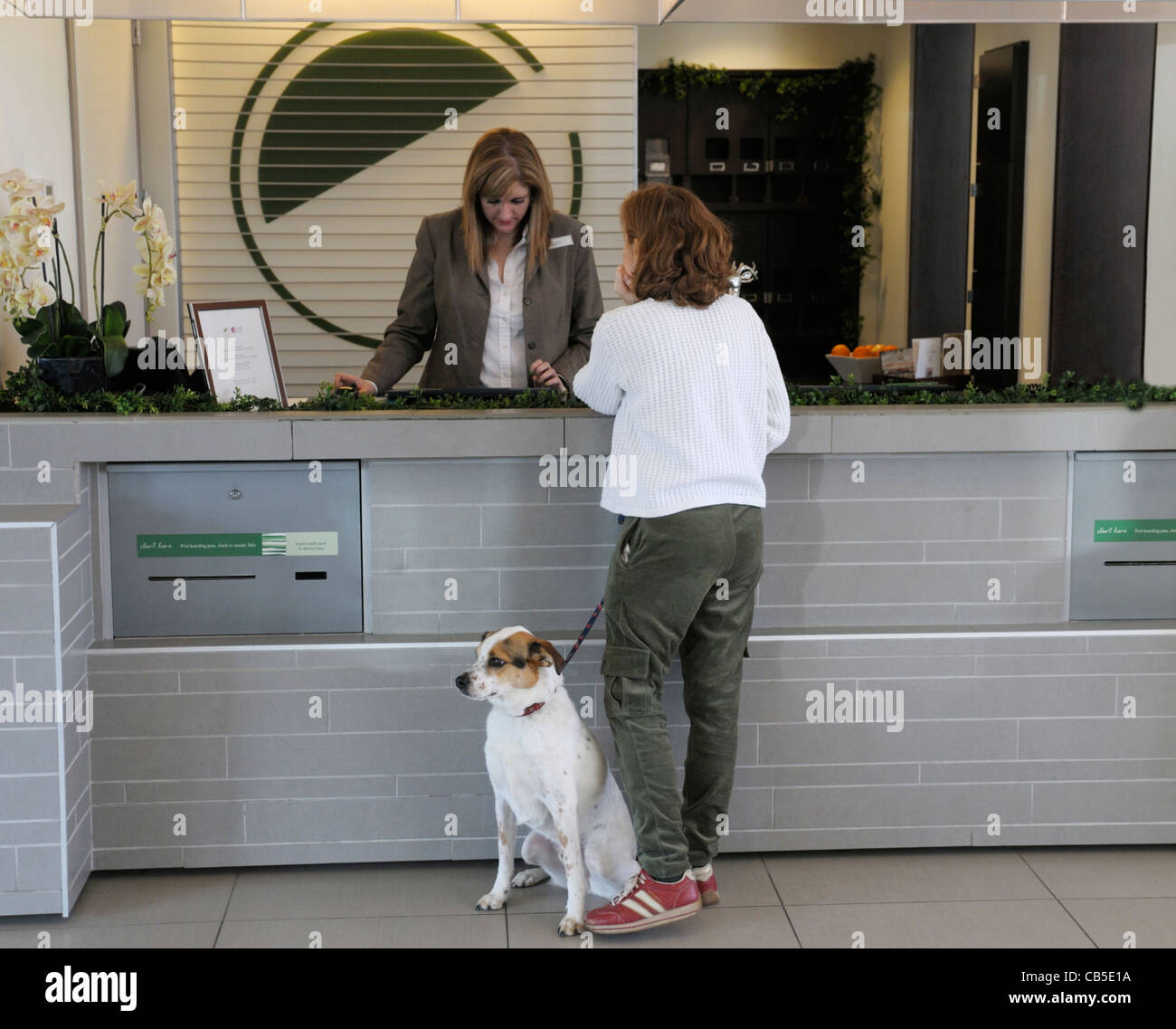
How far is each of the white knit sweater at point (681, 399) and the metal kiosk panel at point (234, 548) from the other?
2.55 feet

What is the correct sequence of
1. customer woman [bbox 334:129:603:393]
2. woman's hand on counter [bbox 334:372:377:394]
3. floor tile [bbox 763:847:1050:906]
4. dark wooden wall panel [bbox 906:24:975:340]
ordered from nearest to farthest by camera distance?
1. floor tile [bbox 763:847:1050:906]
2. woman's hand on counter [bbox 334:372:377:394]
3. customer woman [bbox 334:129:603:393]
4. dark wooden wall panel [bbox 906:24:975:340]

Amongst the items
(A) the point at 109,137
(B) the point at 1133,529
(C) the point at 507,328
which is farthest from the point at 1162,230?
(A) the point at 109,137

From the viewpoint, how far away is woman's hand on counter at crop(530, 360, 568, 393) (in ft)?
11.2

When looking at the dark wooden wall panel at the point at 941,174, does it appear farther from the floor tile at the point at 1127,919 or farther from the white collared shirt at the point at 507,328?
the floor tile at the point at 1127,919

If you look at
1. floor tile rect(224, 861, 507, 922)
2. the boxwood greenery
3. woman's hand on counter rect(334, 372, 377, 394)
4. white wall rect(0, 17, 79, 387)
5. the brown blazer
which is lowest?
floor tile rect(224, 861, 507, 922)

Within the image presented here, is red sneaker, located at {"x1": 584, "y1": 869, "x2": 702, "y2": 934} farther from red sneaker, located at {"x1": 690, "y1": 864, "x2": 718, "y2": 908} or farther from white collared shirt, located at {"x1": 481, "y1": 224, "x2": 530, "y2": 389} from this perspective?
white collared shirt, located at {"x1": 481, "y1": 224, "x2": 530, "y2": 389}

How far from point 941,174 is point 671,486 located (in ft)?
17.9

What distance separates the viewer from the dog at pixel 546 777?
2738mm

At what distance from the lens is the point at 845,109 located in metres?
8.31

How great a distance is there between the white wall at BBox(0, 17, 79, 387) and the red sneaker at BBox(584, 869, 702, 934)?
2232 millimetres

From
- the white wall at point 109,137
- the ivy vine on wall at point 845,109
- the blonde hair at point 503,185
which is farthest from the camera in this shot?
the ivy vine on wall at point 845,109

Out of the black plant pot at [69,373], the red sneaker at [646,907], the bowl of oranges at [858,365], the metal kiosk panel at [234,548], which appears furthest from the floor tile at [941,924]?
the bowl of oranges at [858,365]

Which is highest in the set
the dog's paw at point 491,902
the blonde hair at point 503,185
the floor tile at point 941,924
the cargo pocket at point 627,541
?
the blonde hair at point 503,185

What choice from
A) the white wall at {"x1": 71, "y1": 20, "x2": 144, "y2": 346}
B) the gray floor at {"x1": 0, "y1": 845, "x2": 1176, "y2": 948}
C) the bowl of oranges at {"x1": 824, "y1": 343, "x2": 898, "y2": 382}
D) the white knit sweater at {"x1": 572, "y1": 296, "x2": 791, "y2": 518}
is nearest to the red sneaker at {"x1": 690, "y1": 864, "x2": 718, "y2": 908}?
the gray floor at {"x1": 0, "y1": 845, "x2": 1176, "y2": 948}
